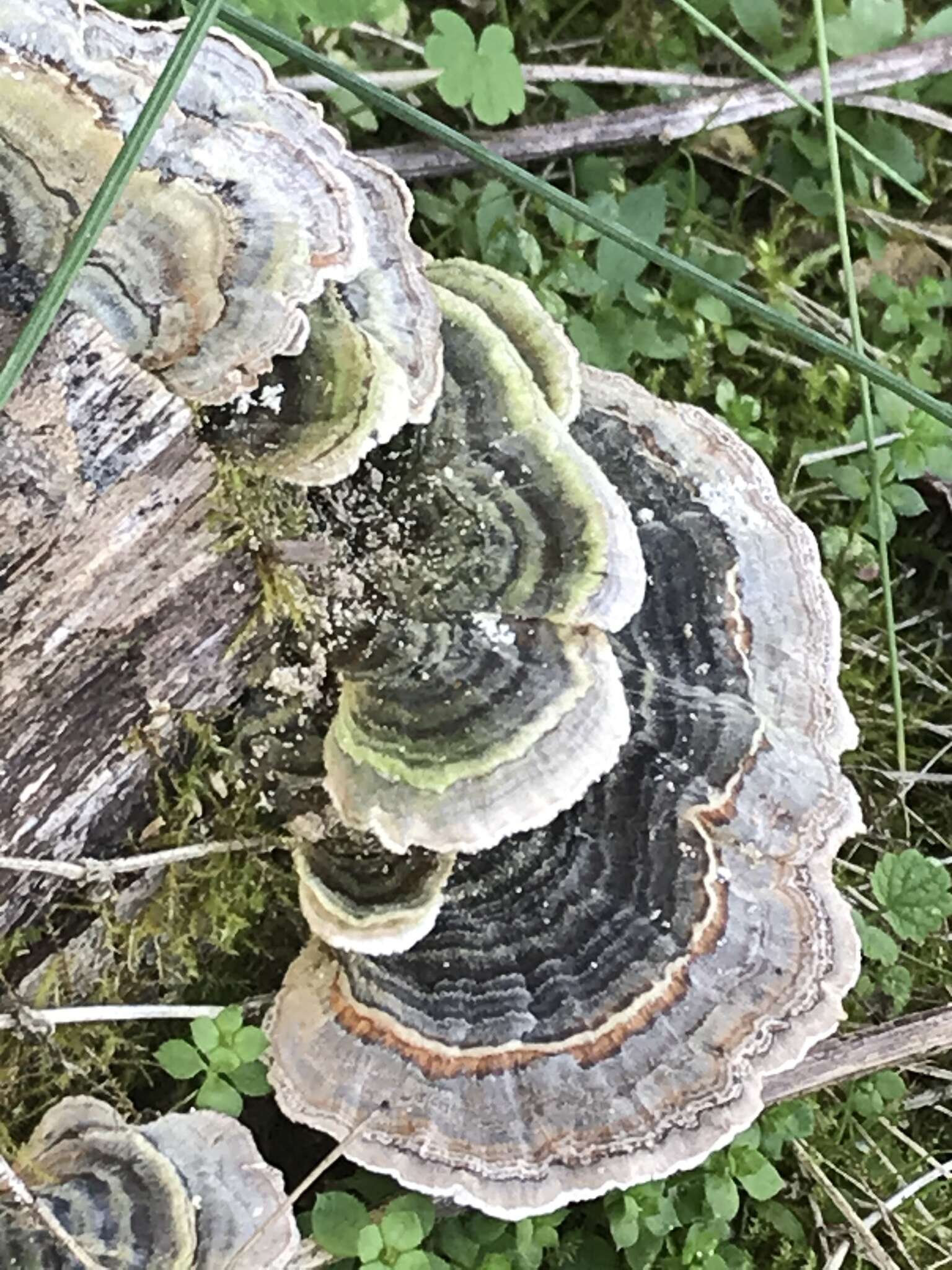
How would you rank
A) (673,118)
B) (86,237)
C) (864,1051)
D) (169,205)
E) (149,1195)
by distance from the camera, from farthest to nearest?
1. (673,118)
2. (864,1051)
3. (149,1195)
4. (169,205)
5. (86,237)

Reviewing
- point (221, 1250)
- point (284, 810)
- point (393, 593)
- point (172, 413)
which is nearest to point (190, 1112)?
point (221, 1250)

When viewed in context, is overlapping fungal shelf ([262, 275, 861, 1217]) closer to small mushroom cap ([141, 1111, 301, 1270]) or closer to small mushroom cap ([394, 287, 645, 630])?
small mushroom cap ([394, 287, 645, 630])

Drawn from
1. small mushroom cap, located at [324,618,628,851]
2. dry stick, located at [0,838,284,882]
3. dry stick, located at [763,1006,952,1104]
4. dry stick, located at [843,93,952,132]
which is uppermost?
dry stick, located at [843,93,952,132]

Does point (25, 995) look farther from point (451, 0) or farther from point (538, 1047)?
point (451, 0)

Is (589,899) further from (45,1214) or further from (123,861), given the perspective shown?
(45,1214)

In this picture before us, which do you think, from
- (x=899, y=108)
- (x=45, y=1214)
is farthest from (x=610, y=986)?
(x=899, y=108)

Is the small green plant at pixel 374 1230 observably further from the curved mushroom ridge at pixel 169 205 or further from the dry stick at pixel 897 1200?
the curved mushroom ridge at pixel 169 205

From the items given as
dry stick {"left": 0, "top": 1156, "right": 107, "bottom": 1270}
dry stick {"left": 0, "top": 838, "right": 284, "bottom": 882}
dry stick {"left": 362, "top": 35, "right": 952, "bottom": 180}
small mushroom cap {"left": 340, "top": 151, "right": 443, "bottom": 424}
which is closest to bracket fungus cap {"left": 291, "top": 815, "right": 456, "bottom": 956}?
dry stick {"left": 0, "top": 838, "right": 284, "bottom": 882}
